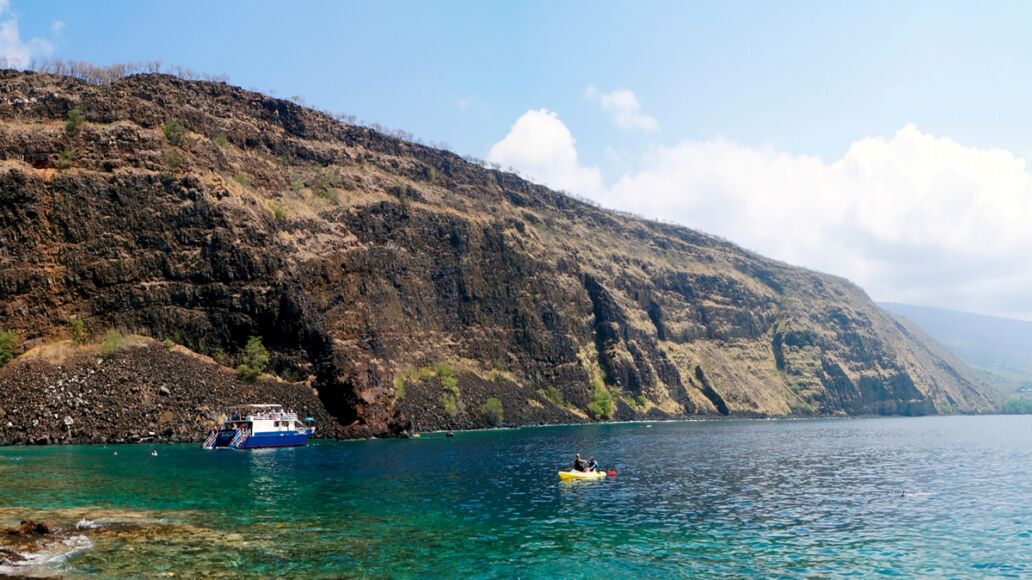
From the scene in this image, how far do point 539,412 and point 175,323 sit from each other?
240ft

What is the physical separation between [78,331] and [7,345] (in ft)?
30.0

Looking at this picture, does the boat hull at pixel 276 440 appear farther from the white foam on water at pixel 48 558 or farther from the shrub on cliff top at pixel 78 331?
the white foam on water at pixel 48 558

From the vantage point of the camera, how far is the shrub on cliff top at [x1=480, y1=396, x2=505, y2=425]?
136750 mm

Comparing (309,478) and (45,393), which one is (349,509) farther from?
(45,393)

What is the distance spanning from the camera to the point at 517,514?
143ft

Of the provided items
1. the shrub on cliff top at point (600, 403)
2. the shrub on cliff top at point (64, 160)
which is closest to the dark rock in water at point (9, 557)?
the shrub on cliff top at point (64, 160)

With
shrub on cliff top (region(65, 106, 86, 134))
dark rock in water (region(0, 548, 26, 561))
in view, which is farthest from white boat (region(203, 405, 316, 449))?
dark rock in water (region(0, 548, 26, 561))

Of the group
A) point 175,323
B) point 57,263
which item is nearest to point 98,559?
point 175,323

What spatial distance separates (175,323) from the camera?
369ft

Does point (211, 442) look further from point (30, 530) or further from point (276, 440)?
point (30, 530)

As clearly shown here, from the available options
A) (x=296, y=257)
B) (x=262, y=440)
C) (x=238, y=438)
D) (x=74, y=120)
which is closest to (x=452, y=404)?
(x=296, y=257)

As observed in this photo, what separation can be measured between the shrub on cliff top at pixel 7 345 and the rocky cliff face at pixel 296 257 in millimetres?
2861

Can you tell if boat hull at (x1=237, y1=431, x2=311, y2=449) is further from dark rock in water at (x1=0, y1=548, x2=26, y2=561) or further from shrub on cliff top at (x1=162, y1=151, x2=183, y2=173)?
dark rock in water at (x1=0, y1=548, x2=26, y2=561)

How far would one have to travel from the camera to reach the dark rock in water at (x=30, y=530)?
33.5 m
